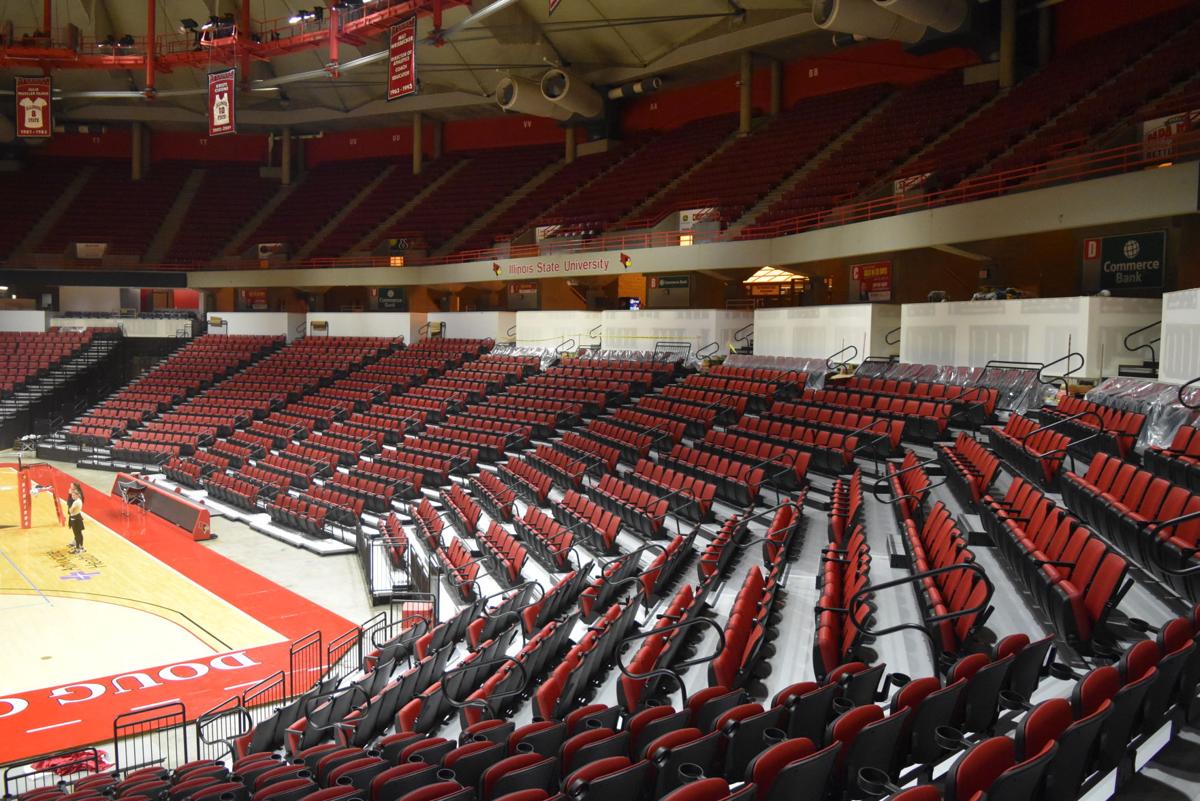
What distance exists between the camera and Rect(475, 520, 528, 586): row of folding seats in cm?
1040

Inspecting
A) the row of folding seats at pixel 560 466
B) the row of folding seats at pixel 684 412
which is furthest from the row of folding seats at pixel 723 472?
the row of folding seats at pixel 684 412

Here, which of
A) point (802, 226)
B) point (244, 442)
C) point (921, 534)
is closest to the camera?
point (921, 534)

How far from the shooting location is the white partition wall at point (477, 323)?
2561cm

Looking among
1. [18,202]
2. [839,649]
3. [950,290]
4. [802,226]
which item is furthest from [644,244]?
[18,202]

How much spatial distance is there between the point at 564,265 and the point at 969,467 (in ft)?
52.1

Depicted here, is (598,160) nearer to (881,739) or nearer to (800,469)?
(800,469)

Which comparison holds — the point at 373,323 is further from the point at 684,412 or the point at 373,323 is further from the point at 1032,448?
the point at 1032,448

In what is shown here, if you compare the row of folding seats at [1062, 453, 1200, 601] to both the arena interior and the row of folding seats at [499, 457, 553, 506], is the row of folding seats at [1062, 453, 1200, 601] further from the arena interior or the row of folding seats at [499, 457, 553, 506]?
the row of folding seats at [499, 457, 553, 506]

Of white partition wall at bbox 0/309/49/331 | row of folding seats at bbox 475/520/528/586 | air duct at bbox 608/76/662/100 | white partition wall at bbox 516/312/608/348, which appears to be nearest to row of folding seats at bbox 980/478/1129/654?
row of folding seats at bbox 475/520/528/586

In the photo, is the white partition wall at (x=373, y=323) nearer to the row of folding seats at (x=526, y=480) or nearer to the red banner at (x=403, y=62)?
the red banner at (x=403, y=62)

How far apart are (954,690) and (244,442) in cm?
2032

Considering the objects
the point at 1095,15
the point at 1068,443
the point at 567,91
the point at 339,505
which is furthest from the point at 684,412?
the point at 567,91

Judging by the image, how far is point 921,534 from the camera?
740 centimetres

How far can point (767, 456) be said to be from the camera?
37.9 feet
